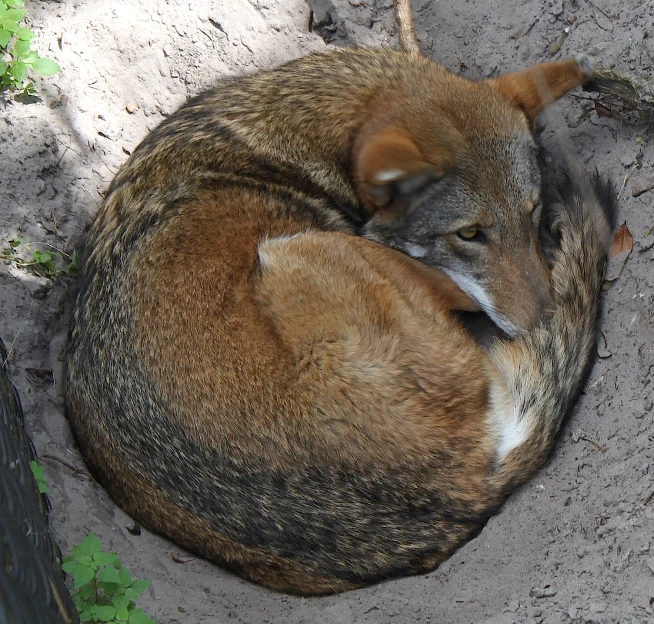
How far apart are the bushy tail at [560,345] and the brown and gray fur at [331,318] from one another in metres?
0.01

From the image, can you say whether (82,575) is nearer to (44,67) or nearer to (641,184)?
(44,67)

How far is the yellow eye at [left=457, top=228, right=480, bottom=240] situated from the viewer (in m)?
3.95

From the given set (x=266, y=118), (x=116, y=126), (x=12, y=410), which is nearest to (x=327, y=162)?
(x=266, y=118)

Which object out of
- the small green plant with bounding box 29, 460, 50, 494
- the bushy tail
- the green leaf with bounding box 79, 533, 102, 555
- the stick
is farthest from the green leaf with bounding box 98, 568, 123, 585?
the stick

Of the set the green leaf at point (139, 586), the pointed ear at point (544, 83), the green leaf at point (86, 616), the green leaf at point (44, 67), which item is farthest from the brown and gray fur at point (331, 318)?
the green leaf at point (44, 67)

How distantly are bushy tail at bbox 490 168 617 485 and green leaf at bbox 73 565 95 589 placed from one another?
78.4 inches

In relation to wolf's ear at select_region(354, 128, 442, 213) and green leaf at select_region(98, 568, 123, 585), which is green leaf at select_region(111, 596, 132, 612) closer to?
green leaf at select_region(98, 568, 123, 585)

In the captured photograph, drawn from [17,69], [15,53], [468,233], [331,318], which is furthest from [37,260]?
[468,233]

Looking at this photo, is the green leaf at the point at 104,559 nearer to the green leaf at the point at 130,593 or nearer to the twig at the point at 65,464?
the green leaf at the point at 130,593

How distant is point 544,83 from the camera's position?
4043 mm

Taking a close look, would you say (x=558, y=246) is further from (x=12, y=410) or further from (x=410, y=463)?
(x=12, y=410)

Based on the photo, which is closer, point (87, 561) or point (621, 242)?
point (87, 561)

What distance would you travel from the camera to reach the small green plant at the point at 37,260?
4285 mm

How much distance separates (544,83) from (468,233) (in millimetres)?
980
